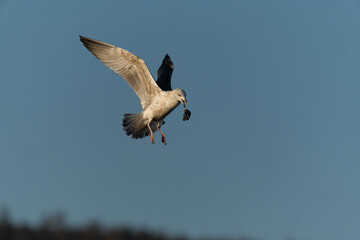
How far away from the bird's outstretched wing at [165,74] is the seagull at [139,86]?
1.42 m

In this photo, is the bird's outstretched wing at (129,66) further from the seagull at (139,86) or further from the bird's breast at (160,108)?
the bird's breast at (160,108)

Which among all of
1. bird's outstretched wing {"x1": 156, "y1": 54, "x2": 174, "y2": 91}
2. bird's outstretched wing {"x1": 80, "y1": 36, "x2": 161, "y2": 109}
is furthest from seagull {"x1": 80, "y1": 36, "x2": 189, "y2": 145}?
bird's outstretched wing {"x1": 156, "y1": 54, "x2": 174, "y2": 91}

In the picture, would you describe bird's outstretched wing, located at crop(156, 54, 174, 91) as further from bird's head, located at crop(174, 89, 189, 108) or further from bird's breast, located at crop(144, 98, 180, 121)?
bird's head, located at crop(174, 89, 189, 108)

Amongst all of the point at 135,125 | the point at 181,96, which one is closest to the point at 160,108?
the point at 181,96

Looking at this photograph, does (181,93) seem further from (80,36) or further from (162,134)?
(80,36)

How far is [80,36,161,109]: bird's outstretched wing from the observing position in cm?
1507

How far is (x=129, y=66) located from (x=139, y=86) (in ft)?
1.67

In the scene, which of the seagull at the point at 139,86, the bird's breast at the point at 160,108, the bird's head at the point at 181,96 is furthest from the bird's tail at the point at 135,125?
the bird's head at the point at 181,96

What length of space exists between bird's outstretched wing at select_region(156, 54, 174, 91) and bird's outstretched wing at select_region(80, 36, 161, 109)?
144cm

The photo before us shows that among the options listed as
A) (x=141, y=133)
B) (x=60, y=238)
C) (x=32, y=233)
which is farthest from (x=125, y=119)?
(x=32, y=233)

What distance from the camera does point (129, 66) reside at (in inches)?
597

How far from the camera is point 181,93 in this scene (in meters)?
14.6

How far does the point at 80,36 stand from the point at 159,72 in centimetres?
306

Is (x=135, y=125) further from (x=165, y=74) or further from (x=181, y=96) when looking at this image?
(x=165, y=74)
